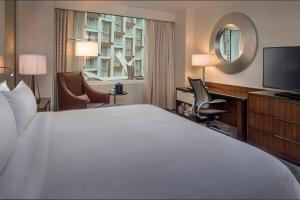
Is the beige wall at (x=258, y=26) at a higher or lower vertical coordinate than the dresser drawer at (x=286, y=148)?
higher

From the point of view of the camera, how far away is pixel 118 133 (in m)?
1.83

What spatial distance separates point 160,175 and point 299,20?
3227 millimetres

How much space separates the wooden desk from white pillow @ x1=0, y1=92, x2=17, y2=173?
3.09m

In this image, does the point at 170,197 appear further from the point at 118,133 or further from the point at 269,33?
the point at 269,33

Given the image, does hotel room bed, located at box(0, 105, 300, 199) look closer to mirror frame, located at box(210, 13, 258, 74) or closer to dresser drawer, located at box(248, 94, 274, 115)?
dresser drawer, located at box(248, 94, 274, 115)

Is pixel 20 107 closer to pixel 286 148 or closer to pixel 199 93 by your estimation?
pixel 199 93

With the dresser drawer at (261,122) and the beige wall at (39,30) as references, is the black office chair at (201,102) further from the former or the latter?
the beige wall at (39,30)

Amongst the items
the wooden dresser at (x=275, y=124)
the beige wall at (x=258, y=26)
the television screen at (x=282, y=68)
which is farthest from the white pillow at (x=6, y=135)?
the beige wall at (x=258, y=26)

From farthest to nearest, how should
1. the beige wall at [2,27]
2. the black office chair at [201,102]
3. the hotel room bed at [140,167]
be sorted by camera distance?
the black office chair at [201,102] → the beige wall at [2,27] → the hotel room bed at [140,167]

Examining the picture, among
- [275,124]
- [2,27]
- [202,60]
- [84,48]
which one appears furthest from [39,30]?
[275,124]

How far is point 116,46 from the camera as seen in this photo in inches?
214

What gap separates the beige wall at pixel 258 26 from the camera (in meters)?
3.45

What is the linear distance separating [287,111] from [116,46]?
3672 mm

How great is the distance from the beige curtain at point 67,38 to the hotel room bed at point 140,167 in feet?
10.1
